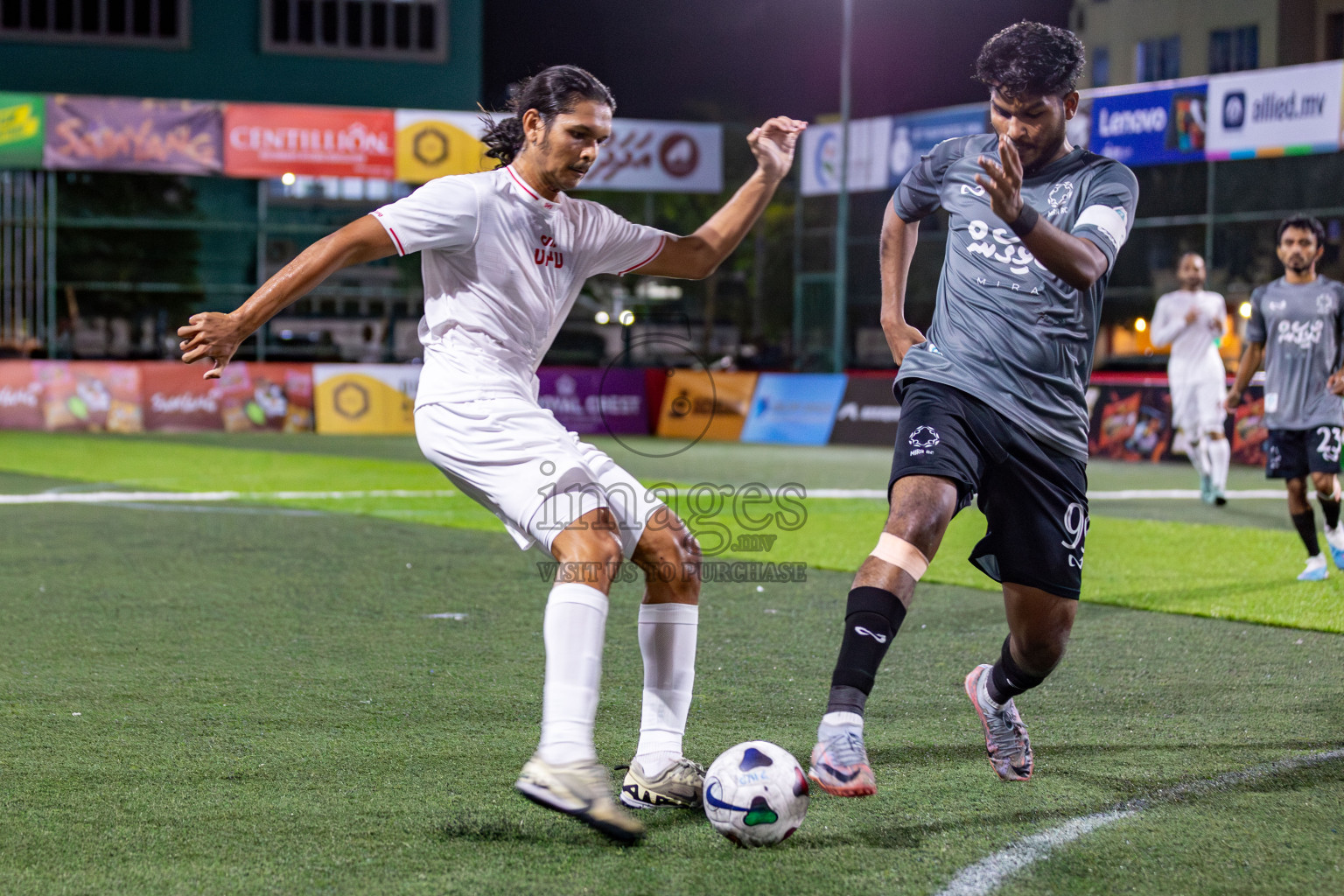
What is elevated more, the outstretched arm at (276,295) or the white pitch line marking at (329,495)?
the outstretched arm at (276,295)

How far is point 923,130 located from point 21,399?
18210 millimetres

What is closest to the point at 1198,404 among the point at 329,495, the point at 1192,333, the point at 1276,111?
the point at 1192,333

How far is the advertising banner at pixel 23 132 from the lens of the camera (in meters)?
28.5

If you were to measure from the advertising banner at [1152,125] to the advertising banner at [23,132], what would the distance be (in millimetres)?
20964

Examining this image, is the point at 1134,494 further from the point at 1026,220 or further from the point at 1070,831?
the point at 1026,220

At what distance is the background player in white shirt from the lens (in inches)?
143

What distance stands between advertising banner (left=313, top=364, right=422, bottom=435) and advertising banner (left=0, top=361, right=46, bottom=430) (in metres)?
4.80

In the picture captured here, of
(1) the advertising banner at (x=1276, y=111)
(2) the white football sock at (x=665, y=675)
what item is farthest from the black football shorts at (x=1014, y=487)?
(1) the advertising banner at (x=1276, y=111)

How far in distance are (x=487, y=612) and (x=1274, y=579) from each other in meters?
4.85

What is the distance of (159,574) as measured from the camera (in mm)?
8422

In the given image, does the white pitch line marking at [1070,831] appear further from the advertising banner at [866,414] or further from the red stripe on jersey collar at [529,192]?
the advertising banner at [866,414]

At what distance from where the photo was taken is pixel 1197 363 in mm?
13359

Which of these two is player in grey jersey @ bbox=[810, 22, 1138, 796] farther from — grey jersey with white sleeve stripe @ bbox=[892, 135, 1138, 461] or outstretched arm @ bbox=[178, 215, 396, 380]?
outstretched arm @ bbox=[178, 215, 396, 380]

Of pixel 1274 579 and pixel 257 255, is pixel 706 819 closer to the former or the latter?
pixel 1274 579
